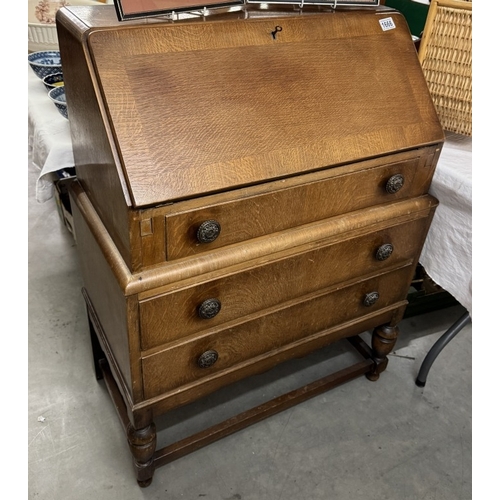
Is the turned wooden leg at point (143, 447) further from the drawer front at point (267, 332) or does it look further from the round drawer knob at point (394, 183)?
the round drawer knob at point (394, 183)

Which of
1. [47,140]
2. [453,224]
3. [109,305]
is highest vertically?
[47,140]

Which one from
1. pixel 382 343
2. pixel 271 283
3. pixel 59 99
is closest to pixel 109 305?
pixel 271 283

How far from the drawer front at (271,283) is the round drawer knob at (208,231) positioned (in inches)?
4.7

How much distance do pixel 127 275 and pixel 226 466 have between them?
84 cm

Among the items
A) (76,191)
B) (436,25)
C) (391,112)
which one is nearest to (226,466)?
(76,191)

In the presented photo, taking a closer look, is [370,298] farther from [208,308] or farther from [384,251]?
[208,308]

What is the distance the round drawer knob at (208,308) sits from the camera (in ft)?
3.59

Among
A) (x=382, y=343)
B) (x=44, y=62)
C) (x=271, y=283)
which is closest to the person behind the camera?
(x=271, y=283)

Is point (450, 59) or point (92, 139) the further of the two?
point (450, 59)

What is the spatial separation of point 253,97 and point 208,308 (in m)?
0.48

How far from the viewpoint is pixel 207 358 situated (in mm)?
1202

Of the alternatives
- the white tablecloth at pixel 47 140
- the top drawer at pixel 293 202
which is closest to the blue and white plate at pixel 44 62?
the white tablecloth at pixel 47 140

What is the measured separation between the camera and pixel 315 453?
157 centimetres

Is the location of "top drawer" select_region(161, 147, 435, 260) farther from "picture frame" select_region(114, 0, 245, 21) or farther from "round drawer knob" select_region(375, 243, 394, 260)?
"picture frame" select_region(114, 0, 245, 21)
